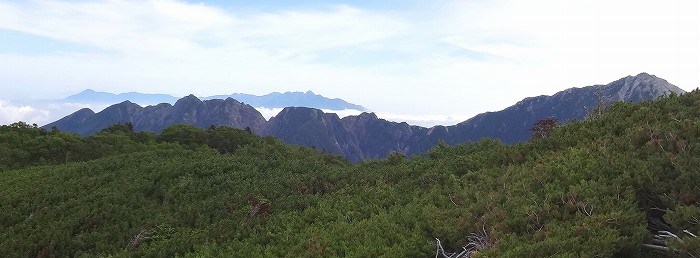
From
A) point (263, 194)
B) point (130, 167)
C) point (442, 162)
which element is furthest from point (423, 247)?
point (130, 167)

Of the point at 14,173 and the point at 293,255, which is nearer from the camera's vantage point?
the point at 293,255

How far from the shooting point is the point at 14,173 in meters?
28.0

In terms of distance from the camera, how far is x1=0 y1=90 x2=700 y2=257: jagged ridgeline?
8102mm

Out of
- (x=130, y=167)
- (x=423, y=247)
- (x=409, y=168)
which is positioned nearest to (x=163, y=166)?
(x=130, y=167)

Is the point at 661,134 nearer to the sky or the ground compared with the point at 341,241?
nearer to the sky

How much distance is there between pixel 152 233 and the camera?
14.7 m

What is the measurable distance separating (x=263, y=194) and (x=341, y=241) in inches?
282

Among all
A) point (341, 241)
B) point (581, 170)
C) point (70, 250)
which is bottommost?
point (70, 250)

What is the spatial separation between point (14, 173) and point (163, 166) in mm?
13116

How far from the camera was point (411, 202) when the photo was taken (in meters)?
12.6

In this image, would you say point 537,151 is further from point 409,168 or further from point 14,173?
point 14,173

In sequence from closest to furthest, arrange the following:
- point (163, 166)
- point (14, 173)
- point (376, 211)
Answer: point (376, 211) → point (163, 166) → point (14, 173)

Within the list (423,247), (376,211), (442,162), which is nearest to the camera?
(423,247)

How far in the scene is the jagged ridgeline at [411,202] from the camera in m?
8.10
